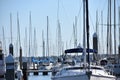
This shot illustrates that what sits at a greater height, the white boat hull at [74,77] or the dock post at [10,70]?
the dock post at [10,70]

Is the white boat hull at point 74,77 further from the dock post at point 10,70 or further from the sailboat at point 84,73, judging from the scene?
the dock post at point 10,70

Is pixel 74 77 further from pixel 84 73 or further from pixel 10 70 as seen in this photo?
pixel 10 70

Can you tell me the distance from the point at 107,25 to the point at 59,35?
1594 centimetres

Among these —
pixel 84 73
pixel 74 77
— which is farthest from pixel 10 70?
pixel 84 73

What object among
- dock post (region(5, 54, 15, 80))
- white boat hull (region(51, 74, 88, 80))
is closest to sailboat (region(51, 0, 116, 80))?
white boat hull (region(51, 74, 88, 80))

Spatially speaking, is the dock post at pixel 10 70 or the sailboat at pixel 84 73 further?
the dock post at pixel 10 70

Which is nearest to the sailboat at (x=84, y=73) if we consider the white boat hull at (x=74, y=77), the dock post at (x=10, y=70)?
the white boat hull at (x=74, y=77)

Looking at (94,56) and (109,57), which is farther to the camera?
(109,57)

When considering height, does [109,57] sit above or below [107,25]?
below

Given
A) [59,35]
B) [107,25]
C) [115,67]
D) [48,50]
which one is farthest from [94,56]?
[48,50]

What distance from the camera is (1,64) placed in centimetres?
3170

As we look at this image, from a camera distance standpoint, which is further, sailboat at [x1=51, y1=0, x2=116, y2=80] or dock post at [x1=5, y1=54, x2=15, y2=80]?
dock post at [x1=5, y1=54, x2=15, y2=80]

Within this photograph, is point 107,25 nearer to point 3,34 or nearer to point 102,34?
point 102,34

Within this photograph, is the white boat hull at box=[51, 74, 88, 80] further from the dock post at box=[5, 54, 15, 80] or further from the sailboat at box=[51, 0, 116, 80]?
the dock post at box=[5, 54, 15, 80]
